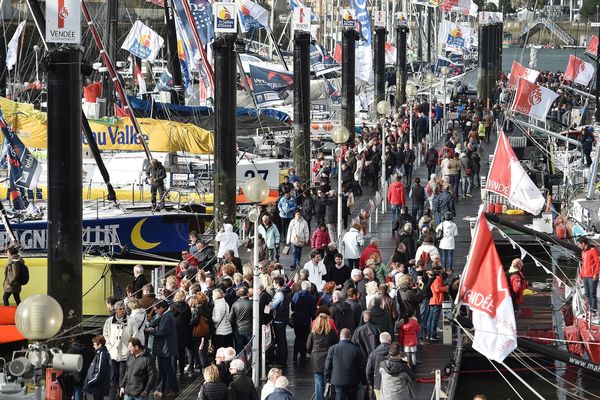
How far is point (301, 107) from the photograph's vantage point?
42.8 m

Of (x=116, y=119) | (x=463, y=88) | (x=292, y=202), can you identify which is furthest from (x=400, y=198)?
(x=463, y=88)

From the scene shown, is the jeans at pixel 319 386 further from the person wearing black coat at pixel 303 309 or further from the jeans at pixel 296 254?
the jeans at pixel 296 254

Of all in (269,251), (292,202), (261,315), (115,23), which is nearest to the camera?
(261,315)

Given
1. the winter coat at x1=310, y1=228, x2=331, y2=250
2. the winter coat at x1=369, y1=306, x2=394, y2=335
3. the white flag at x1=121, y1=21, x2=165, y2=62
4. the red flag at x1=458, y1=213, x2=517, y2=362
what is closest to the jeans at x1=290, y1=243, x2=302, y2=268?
the winter coat at x1=310, y1=228, x2=331, y2=250

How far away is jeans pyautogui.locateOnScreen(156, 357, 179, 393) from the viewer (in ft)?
66.1

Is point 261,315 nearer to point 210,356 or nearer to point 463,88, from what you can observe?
point 210,356

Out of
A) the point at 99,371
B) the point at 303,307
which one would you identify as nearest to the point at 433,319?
the point at 303,307

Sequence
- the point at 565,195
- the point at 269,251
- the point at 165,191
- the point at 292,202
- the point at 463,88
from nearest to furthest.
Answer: the point at 269,251, the point at 292,202, the point at 165,191, the point at 565,195, the point at 463,88

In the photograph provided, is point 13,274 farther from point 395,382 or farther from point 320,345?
point 395,382

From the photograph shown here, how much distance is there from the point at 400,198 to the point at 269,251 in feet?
16.7

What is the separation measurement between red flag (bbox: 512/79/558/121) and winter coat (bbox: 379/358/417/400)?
19.8 meters

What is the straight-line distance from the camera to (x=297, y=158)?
42.1 meters

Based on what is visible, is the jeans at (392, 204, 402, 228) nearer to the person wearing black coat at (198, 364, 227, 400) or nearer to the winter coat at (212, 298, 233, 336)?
the winter coat at (212, 298, 233, 336)

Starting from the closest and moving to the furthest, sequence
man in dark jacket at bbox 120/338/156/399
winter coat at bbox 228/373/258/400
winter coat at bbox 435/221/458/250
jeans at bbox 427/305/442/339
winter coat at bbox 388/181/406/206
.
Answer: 1. winter coat at bbox 228/373/258/400
2. man in dark jacket at bbox 120/338/156/399
3. jeans at bbox 427/305/442/339
4. winter coat at bbox 435/221/458/250
5. winter coat at bbox 388/181/406/206
